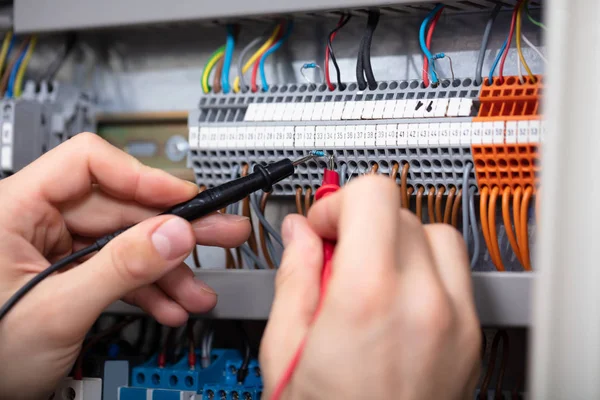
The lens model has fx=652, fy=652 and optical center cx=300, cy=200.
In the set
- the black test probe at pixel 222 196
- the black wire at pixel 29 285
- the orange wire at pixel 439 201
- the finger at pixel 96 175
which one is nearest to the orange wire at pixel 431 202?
the orange wire at pixel 439 201

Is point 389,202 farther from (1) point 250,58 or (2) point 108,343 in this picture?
(2) point 108,343

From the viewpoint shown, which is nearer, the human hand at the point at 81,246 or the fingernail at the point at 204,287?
the human hand at the point at 81,246

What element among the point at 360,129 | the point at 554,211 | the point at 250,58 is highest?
the point at 250,58

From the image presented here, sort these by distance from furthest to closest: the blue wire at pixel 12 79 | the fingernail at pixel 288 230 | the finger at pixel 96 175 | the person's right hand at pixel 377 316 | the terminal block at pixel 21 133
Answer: the blue wire at pixel 12 79
the terminal block at pixel 21 133
the finger at pixel 96 175
the fingernail at pixel 288 230
the person's right hand at pixel 377 316

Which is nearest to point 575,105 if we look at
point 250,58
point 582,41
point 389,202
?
point 582,41

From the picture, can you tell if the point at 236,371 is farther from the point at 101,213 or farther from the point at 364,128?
the point at 364,128

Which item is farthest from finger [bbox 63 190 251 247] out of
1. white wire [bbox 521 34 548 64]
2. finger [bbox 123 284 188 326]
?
white wire [bbox 521 34 548 64]

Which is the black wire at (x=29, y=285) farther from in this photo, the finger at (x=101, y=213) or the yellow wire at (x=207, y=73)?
the yellow wire at (x=207, y=73)

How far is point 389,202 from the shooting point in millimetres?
623

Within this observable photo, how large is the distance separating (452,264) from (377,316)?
15cm

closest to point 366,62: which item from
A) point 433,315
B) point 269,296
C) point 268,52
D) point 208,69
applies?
point 268,52

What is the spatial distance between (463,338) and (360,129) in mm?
385

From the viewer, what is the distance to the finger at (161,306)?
2.99ft

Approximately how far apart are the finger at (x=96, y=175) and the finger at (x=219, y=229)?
41 mm
